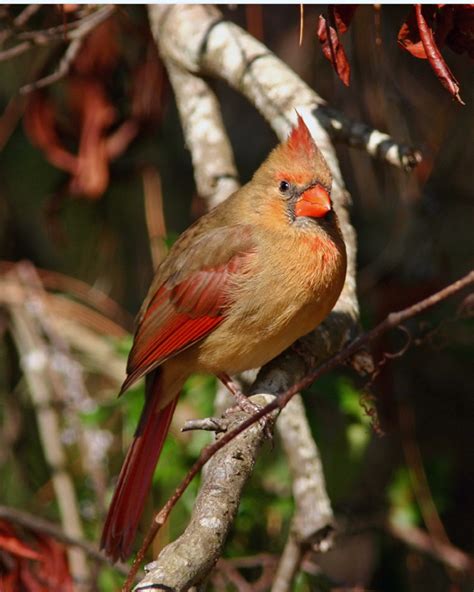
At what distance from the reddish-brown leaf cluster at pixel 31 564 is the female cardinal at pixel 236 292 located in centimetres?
17

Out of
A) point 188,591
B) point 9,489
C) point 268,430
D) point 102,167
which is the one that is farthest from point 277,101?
point 9,489

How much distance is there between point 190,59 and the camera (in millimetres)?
3576

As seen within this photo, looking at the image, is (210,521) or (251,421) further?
(210,521)

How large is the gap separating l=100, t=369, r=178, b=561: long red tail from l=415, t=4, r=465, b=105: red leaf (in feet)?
5.39

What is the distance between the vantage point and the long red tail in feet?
10.5

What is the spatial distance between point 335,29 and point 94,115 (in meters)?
2.44

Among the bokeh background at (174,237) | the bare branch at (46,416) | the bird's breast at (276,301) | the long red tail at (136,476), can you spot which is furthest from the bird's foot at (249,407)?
the bare branch at (46,416)

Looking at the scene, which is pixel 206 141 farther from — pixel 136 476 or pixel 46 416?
pixel 46 416

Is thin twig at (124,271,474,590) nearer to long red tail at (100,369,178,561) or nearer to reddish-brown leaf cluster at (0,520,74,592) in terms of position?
reddish-brown leaf cluster at (0,520,74,592)

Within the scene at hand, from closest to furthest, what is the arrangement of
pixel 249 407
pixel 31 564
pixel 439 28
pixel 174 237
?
1. pixel 439 28
2. pixel 249 407
3. pixel 31 564
4. pixel 174 237

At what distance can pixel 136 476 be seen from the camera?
330 cm

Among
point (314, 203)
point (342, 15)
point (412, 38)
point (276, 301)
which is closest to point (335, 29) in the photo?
point (342, 15)

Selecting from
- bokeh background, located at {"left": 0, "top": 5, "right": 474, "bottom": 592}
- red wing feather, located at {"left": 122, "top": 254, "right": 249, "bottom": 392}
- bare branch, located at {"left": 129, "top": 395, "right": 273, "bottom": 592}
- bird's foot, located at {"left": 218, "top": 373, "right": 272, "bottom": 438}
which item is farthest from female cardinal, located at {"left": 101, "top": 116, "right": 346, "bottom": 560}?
bare branch, located at {"left": 129, "top": 395, "right": 273, "bottom": 592}

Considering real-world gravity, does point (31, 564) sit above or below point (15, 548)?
below
